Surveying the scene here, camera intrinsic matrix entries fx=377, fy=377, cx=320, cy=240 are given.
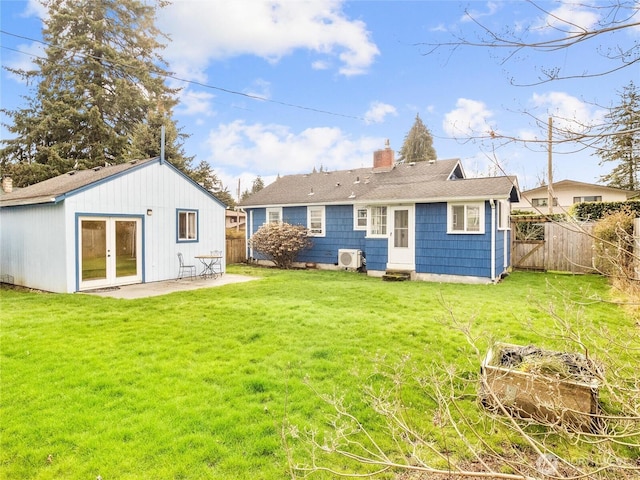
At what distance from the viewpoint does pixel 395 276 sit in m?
11.4

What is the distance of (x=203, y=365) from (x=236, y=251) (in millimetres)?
12641

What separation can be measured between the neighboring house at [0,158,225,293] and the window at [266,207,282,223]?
417 centimetres

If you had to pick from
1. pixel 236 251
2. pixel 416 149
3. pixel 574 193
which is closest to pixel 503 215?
pixel 236 251

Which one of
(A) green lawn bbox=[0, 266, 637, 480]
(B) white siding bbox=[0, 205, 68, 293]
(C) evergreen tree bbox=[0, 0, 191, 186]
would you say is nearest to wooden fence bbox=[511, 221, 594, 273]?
(A) green lawn bbox=[0, 266, 637, 480]

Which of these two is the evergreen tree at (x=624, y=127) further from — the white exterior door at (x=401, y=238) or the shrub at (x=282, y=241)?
the shrub at (x=282, y=241)

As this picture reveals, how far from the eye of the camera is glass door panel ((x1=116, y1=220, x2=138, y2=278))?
10070mm

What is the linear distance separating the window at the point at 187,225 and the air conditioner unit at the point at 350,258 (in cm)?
506

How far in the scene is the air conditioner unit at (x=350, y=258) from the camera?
13.4 metres

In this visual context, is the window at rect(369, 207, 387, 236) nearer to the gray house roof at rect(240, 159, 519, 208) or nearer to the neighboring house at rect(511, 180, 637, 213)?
the gray house roof at rect(240, 159, 519, 208)

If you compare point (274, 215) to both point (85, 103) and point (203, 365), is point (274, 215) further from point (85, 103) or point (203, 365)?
point (85, 103)

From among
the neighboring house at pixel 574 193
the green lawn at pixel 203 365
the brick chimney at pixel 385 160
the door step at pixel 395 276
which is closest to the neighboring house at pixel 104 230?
the green lawn at pixel 203 365

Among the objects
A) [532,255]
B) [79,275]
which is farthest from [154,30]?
[532,255]

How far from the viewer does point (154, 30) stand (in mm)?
25422

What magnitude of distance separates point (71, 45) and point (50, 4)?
386 cm
